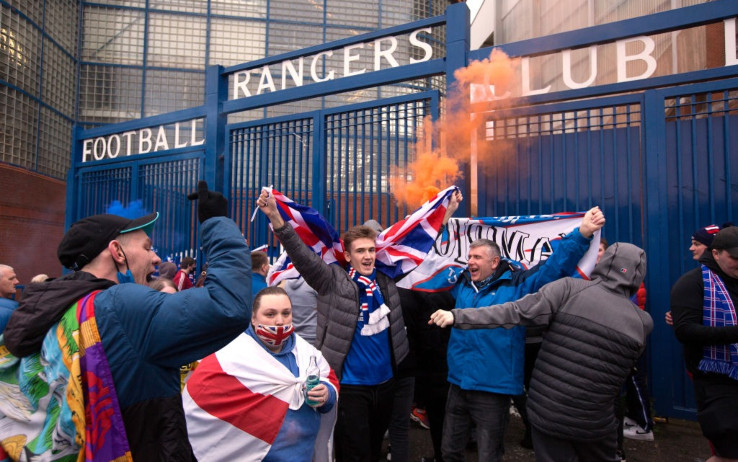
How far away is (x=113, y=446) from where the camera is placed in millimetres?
1861

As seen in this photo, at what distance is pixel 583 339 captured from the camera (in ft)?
10.1

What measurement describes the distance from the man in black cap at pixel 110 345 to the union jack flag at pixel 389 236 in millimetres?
2131

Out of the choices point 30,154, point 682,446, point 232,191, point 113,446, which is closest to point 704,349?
point 682,446

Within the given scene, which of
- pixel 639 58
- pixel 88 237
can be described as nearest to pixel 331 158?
pixel 639 58

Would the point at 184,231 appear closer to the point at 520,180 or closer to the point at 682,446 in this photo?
the point at 520,180

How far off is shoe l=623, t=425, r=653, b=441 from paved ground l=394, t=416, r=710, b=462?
0.05 m

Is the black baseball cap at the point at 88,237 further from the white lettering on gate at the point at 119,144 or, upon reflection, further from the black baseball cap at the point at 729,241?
the white lettering on gate at the point at 119,144

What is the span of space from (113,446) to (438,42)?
1530 centimetres

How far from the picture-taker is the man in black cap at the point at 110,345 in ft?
6.04

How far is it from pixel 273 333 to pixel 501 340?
1639 millimetres

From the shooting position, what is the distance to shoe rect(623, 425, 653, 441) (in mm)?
5062

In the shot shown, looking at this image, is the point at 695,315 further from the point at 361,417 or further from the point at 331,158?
the point at 331,158

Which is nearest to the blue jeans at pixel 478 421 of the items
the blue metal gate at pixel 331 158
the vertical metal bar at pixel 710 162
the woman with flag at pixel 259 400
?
the woman with flag at pixel 259 400

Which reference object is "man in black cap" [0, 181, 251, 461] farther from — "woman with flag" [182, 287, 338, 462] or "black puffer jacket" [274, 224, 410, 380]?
"black puffer jacket" [274, 224, 410, 380]
